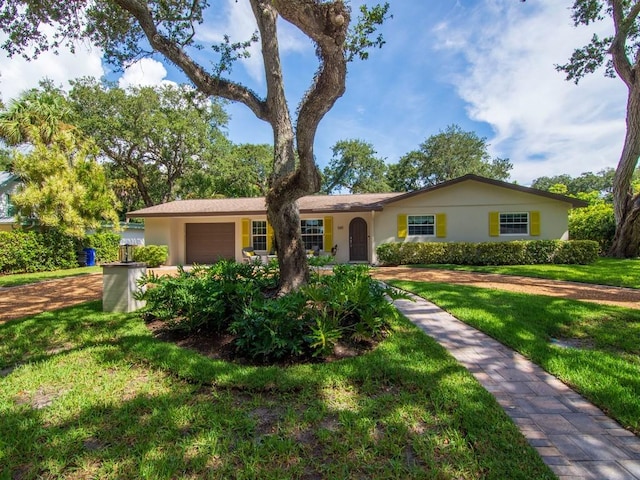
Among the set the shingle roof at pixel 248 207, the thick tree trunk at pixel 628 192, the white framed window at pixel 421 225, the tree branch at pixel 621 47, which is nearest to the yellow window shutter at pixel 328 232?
the shingle roof at pixel 248 207

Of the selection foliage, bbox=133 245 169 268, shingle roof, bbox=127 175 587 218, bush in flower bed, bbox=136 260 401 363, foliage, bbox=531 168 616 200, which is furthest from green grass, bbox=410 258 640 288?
foliage, bbox=531 168 616 200

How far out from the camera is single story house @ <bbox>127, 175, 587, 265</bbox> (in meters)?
13.4

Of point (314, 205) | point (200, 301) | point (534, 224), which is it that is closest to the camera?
point (200, 301)

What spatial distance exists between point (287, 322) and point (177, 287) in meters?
2.15

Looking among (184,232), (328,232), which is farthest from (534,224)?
(184,232)

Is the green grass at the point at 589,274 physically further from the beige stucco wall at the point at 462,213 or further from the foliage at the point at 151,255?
the foliage at the point at 151,255

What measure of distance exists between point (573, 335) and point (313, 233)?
1152 cm

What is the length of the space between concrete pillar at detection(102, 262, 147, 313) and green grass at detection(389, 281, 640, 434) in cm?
569

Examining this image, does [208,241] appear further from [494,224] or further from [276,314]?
[494,224]

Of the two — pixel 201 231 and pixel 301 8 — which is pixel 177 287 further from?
pixel 201 231

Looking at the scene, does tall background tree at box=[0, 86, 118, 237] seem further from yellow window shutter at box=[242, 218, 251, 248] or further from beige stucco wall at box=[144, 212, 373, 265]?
yellow window shutter at box=[242, 218, 251, 248]

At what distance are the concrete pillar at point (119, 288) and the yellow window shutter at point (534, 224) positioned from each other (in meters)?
14.8

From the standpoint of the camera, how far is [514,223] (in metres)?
13.6

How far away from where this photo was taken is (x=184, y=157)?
22312mm
